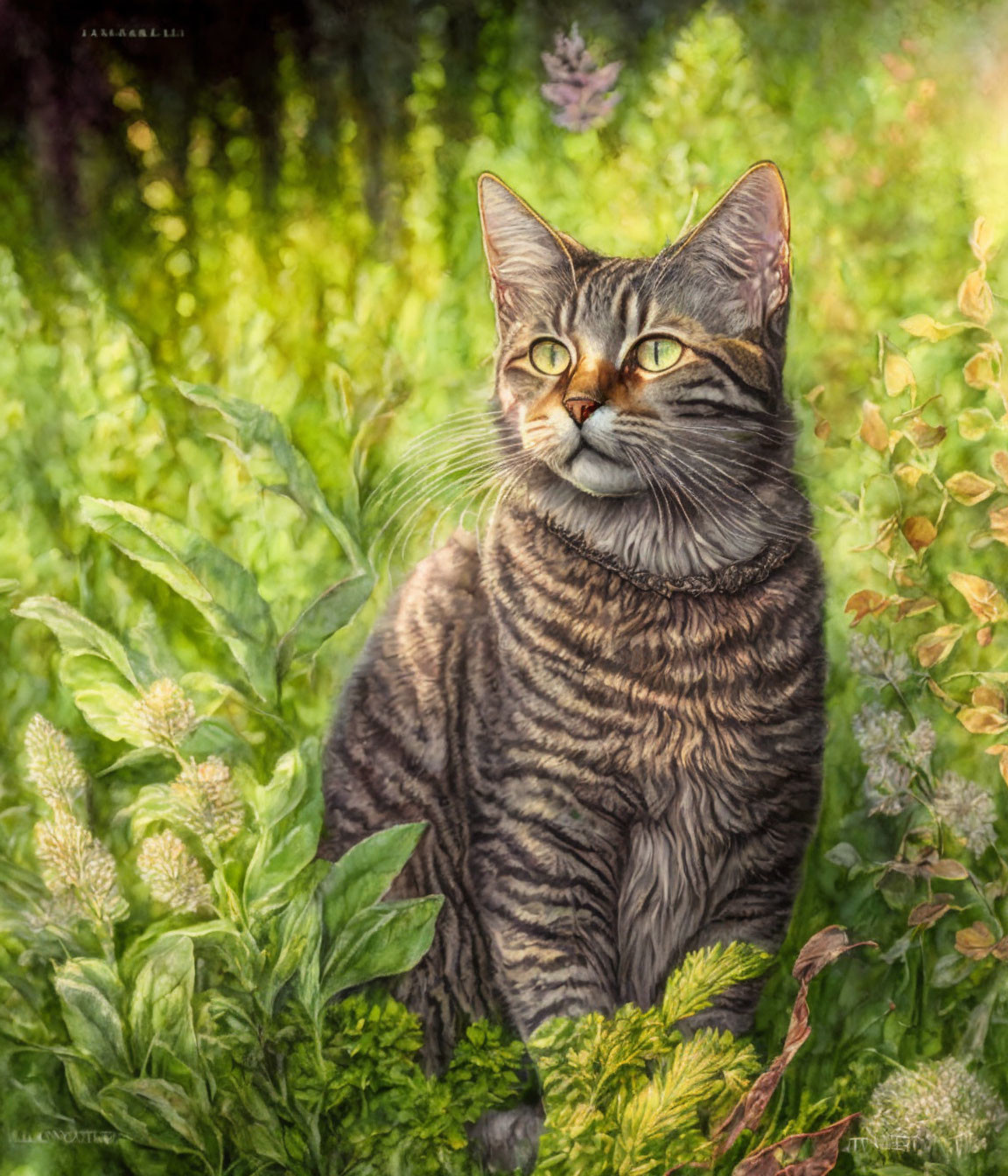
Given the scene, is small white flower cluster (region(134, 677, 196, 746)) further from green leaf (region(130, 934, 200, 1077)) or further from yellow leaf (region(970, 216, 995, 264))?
yellow leaf (region(970, 216, 995, 264))

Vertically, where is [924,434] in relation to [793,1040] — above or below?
above

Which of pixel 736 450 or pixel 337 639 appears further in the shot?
pixel 337 639

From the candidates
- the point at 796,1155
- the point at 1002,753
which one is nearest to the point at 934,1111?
the point at 796,1155

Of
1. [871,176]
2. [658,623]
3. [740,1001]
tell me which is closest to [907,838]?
[740,1001]

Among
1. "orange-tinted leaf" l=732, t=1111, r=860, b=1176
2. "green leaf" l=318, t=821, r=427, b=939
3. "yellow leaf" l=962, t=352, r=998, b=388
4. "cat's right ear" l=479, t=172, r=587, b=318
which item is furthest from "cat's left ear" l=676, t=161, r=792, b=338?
"orange-tinted leaf" l=732, t=1111, r=860, b=1176

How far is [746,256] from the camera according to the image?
3.99ft

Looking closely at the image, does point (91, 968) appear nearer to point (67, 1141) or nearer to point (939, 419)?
point (67, 1141)

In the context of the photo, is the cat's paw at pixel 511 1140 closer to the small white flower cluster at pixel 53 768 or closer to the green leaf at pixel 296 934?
the green leaf at pixel 296 934

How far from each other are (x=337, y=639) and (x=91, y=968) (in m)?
0.51

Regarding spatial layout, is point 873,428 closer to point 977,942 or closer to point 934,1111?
point 977,942

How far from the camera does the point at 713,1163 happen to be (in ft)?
4.17

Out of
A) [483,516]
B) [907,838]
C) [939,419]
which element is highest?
[939,419]

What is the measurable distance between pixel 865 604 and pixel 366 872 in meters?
0.68

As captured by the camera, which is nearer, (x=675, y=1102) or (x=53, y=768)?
(x=675, y=1102)
